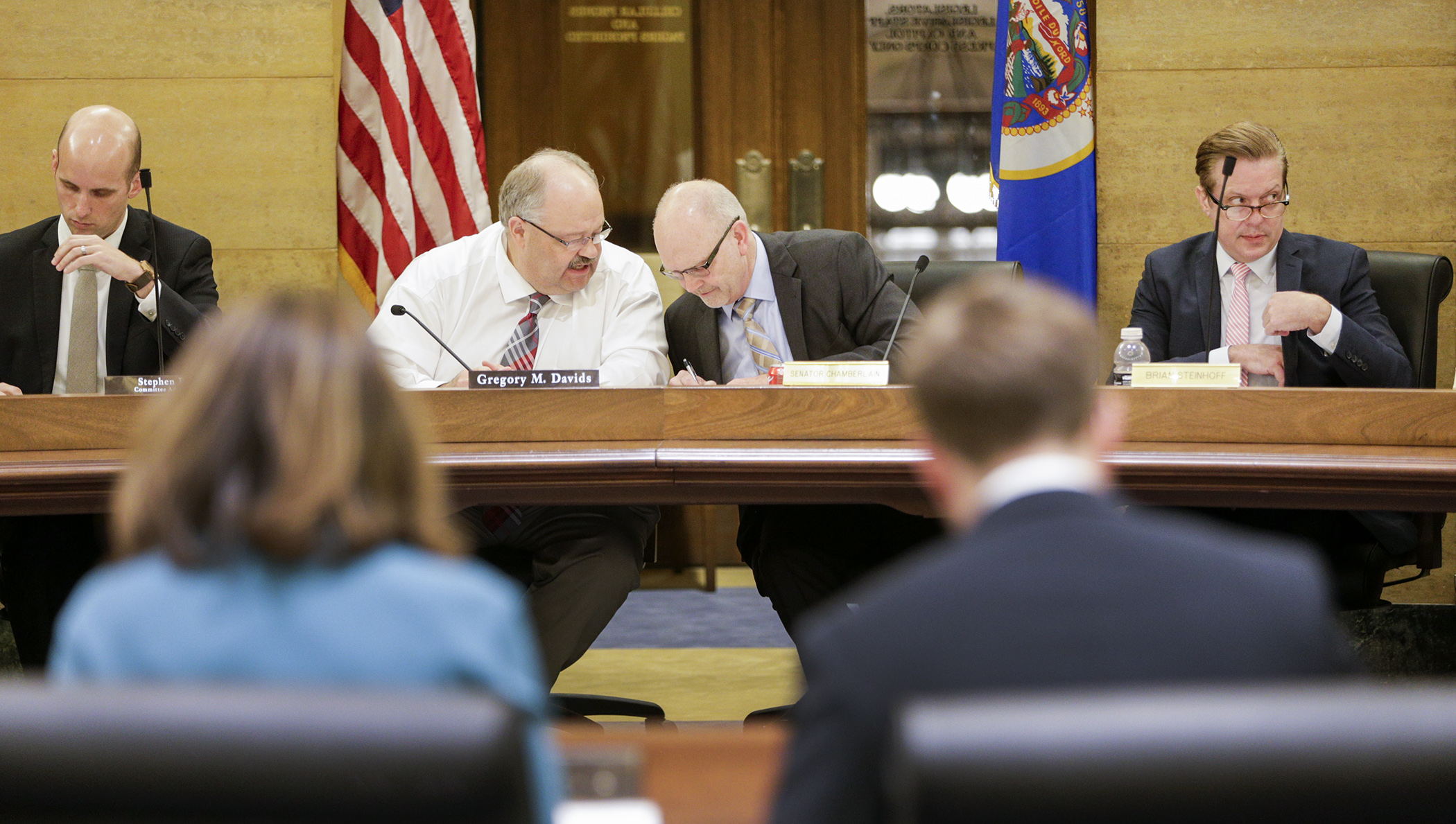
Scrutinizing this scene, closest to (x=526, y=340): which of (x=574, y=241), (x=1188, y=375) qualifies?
(x=574, y=241)

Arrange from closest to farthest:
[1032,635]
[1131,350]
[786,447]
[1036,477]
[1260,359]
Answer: [1032,635] → [1036,477] → [786,447] → [1260,359] → [1131,350]

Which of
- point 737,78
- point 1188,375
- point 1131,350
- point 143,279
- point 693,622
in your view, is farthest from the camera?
point 737,78

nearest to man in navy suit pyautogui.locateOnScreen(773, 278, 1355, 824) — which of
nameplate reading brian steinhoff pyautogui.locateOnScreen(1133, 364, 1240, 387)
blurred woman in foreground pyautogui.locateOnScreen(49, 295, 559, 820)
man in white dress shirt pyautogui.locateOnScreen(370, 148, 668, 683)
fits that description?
blurred woman in foreground pyautogui.locateOnScreen(49, 295, 559, 820)

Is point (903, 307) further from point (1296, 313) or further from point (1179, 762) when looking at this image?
point (1179, 762)

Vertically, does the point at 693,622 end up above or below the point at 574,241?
below

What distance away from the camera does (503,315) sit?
10.8 feet

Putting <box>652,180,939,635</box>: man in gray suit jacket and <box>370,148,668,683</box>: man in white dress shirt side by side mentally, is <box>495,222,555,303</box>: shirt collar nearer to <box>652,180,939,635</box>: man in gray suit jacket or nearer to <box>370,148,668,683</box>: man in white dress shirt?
<box>370,148,668,683</box>: man in white dress shirt

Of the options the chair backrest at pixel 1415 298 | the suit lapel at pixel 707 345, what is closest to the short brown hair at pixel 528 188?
the suit lapel at pixel 707 345

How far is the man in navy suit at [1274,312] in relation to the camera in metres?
2.64

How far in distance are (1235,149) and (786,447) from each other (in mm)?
1576

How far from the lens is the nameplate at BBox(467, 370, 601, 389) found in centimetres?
248

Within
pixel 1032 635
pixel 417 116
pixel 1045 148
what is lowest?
pixel 1032 635

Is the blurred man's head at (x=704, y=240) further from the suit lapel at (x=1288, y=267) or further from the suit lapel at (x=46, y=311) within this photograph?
the suit lapel at (x=46, y=311)

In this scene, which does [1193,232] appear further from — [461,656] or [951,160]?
[461,656]
